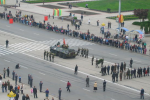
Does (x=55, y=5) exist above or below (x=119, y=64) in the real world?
above

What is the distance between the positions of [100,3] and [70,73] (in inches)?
2325

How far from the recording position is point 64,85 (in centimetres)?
4775

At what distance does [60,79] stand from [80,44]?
19.0 m

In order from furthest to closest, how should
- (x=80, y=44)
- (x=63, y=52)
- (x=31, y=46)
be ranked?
1. (x=80, y=44)
2. (x=31, y=46)
3. (x=63, y=52)

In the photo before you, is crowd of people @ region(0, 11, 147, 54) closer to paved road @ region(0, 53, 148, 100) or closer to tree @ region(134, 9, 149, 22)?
tree @ region(134, 9, 149, 22)

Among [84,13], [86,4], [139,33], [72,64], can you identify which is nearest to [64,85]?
[72,64]

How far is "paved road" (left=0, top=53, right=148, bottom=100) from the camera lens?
44.6 meters

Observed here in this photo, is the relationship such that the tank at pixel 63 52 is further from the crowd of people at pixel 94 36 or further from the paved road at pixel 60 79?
the crowd of people at pixel 94 36

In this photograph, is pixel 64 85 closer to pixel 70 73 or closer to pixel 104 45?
pixel 70 73

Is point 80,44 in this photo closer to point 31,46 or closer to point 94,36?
point 94,36

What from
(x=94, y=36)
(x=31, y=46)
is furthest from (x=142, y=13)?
(x=31, y=46)

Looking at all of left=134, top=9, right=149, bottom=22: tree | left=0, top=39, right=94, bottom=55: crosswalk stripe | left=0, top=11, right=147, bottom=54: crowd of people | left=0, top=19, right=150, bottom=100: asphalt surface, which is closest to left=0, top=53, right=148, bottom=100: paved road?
left=0, top=19, right=150, bottom=100: asphalt surface

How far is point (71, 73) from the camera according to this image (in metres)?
52.7

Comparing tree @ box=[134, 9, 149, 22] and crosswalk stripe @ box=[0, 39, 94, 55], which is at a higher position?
tree @ box=[134, 9, 149, 22]
